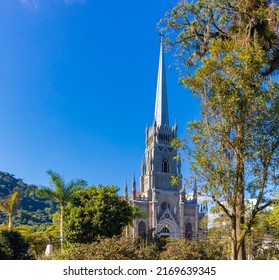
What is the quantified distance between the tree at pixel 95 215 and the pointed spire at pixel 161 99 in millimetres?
37454

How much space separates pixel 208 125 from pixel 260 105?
3.56 feet

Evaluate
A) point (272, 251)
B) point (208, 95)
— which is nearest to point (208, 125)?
point (208, 95)

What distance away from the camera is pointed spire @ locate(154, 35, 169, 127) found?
186 feet

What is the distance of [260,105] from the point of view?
7121 mm

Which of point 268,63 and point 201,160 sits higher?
point 268,63

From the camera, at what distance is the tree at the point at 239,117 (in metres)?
7.18

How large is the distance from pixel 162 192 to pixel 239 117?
44.6 metres

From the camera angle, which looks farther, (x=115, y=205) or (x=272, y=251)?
(x=115, y=205)

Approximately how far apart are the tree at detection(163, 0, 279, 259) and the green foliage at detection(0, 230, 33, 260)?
1265 centimetres

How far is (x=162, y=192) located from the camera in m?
51.2

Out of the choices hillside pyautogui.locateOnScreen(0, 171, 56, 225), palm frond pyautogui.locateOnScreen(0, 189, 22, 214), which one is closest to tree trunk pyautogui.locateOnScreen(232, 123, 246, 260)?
palm frond pyautogui.locateOnScreen(0, 189, 22, 214)

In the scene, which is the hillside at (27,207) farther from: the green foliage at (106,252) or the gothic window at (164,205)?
the green foliage at (106,252)

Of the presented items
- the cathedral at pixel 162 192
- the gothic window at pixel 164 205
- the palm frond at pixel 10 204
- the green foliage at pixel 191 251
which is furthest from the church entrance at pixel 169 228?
the green foliage at pixel 191 251
